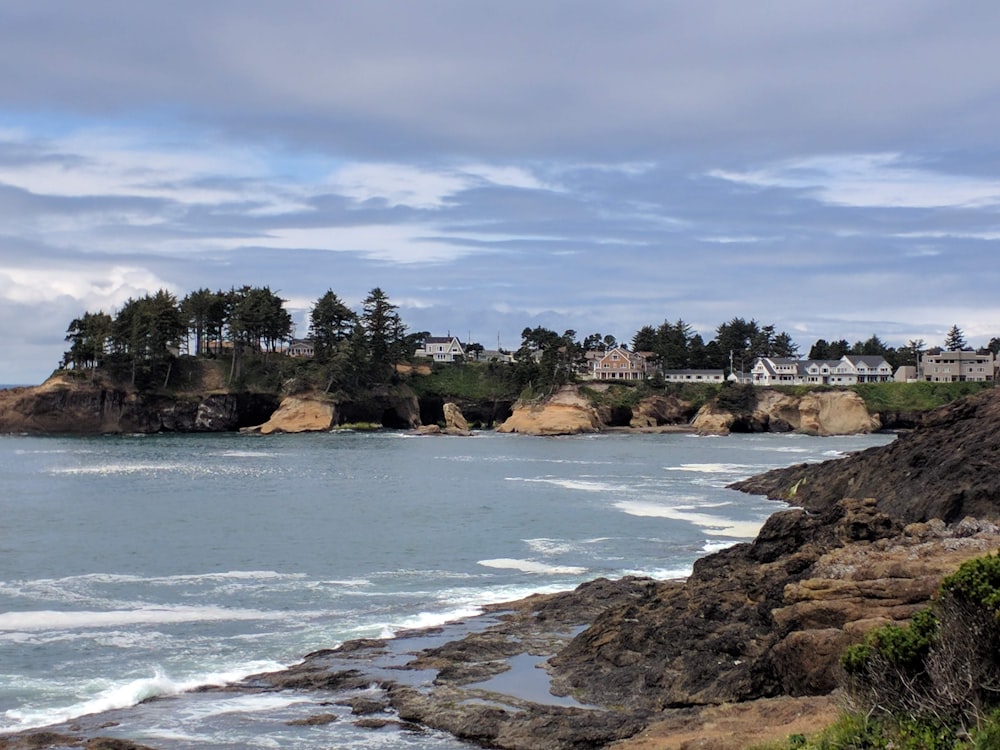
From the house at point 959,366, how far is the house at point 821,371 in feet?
22.2

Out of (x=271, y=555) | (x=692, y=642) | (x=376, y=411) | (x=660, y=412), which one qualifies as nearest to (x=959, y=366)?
(x=660, y=412)

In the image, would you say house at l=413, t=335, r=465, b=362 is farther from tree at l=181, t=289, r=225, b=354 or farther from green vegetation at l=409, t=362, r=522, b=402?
tree at l=181, t=289, r=225, b=354

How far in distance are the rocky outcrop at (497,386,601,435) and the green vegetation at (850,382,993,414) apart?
115 ft

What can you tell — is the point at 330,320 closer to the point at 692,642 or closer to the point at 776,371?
the point at 776,371

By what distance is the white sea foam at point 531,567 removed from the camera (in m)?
36.1

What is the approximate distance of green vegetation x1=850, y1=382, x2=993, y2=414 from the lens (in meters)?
129

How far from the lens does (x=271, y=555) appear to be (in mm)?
39688

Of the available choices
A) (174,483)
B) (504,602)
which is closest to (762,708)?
(504,602)

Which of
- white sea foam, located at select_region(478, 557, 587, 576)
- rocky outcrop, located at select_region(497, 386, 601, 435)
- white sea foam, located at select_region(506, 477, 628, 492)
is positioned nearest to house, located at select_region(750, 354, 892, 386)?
rocky outcrop, located at select_region(497, 386, 601, 435)

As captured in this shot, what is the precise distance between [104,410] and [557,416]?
52.4 meters

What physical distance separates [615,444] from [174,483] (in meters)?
51.5

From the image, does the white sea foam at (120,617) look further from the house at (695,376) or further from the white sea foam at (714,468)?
the house at (695,376)

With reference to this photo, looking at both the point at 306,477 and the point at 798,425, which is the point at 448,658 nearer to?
the point at 306,477

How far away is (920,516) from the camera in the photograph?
4134 cm
